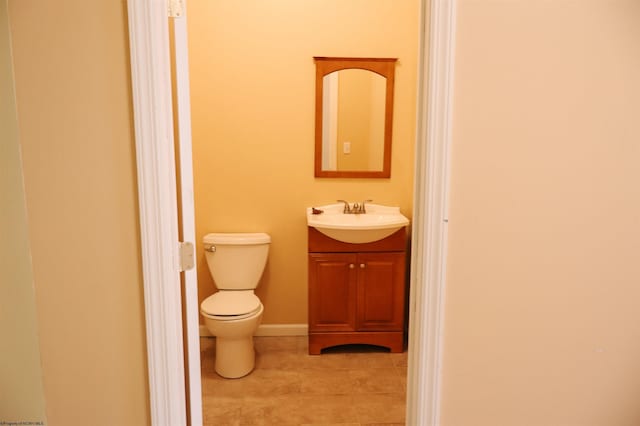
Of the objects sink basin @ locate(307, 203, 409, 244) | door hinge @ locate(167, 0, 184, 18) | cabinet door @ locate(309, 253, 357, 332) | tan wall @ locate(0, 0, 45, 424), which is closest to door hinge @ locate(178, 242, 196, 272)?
tan wall @ locate(0, 0, 45, 424)

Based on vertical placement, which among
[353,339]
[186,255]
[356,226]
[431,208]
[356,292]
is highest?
[431,208]

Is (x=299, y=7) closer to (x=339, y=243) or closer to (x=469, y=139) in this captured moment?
(x=339, y=243)

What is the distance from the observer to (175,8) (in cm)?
107

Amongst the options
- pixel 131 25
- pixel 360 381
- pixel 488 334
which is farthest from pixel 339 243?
pixel 131 25

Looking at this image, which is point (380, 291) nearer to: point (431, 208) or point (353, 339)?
point (353, 339)

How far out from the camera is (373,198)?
2.94 metres

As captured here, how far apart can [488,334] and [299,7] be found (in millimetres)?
2380

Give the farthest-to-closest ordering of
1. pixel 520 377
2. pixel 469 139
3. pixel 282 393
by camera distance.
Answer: pixel 282 393 < pixel 520 377 < pixel 469 139

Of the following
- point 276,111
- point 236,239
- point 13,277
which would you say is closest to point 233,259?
point 236,239

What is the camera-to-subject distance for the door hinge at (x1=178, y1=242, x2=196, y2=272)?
44.9 inches

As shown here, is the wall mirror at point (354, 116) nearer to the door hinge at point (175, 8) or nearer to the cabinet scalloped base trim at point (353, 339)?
the cabinet scalloped base trim at point (353, 339)

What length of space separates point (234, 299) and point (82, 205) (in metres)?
1.55

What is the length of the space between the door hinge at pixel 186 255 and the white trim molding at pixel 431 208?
655 mm

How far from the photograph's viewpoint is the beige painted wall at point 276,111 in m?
2.73
